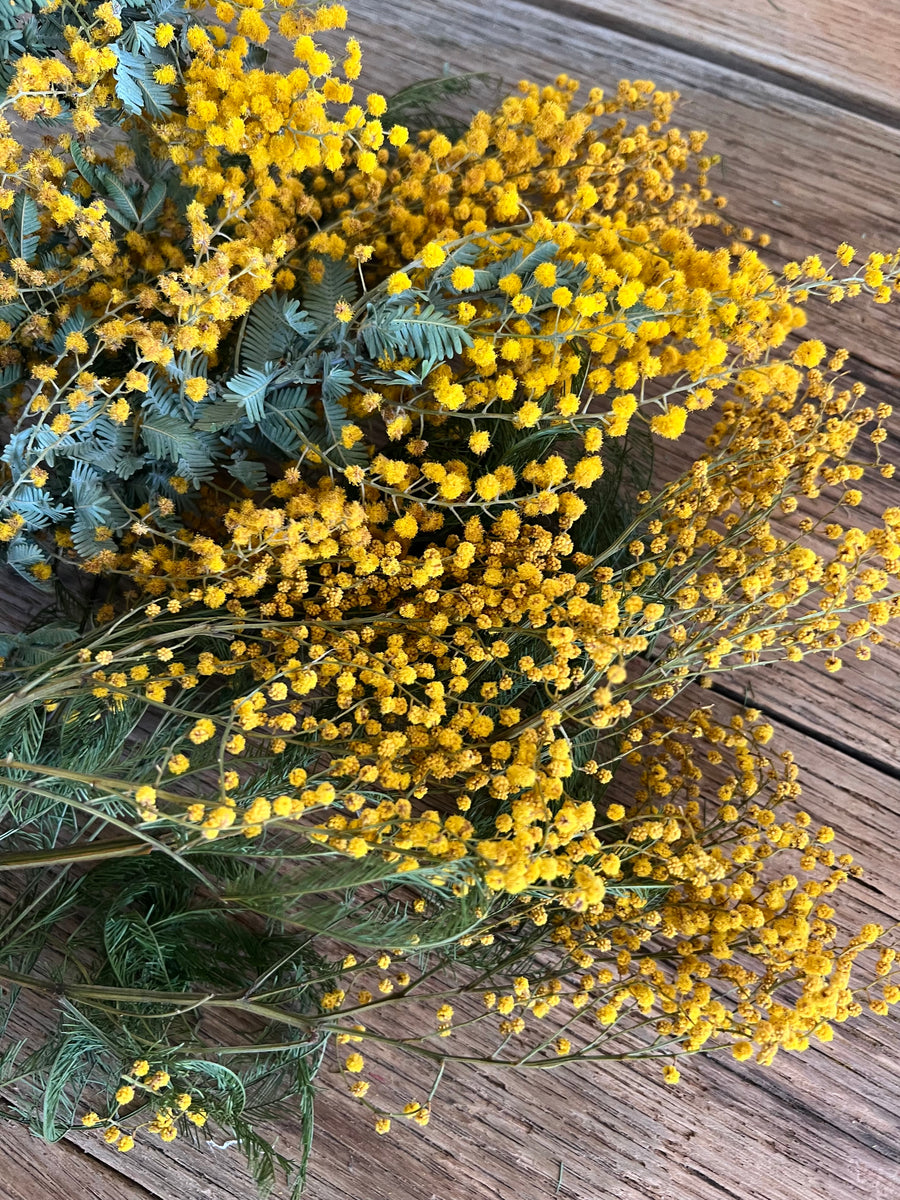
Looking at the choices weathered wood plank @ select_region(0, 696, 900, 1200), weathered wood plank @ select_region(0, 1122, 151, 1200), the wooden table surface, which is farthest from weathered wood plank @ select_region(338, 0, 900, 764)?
weathered wood plank @ select_region(0, 1122, 151, 1200)

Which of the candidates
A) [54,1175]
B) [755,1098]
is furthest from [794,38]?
[54,1175]

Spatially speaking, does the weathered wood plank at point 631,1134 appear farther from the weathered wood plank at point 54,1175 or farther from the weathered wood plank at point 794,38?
the weathered wood plank at point 794,38

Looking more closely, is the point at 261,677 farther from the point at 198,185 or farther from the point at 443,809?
the point at 198,185

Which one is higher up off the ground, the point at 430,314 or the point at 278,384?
the point at 430,314

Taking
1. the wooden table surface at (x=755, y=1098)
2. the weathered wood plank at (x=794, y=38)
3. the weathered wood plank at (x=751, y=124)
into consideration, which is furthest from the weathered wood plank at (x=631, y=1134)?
the weathered wood plank at (x=794, y=38)

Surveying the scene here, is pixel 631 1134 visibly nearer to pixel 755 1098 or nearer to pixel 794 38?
Result: pixel 755 1098

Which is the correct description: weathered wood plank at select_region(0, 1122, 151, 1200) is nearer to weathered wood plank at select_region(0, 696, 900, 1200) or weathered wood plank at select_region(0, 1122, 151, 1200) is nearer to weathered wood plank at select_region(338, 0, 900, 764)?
weathered wood plank at select_region(0, 696, 900, 1200)

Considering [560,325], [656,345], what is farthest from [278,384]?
[656,345]
